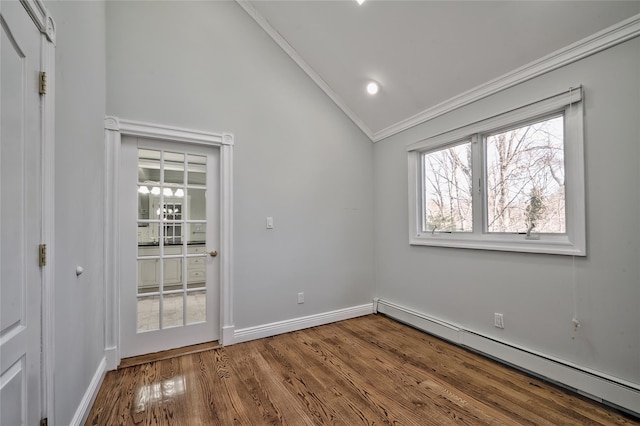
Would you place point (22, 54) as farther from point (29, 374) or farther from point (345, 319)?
point (345, 319)

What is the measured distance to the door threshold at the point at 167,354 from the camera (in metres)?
2.41

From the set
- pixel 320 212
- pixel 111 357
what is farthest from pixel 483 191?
pixel 111 357

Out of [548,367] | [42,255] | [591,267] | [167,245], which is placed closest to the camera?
[42,255]

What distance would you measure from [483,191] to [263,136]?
2.27 m

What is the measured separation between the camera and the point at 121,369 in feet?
7.61

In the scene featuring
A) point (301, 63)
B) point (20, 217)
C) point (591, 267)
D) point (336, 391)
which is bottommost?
point (336, 391)

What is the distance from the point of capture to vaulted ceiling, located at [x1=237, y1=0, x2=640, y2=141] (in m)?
1.98

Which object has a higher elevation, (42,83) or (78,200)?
(42,83)

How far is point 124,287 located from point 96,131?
4.32 feet

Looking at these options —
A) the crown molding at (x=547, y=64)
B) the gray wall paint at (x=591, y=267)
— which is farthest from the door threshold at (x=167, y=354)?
the crown molding at (x=547, y=64)

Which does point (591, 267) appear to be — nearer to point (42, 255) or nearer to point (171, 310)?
point (42, 255)

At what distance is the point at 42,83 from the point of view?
1223 mm

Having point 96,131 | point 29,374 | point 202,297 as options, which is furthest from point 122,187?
point 29,374

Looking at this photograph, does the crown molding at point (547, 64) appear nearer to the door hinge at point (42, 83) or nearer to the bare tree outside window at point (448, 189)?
the bare tree outside window at point (448, 189)
